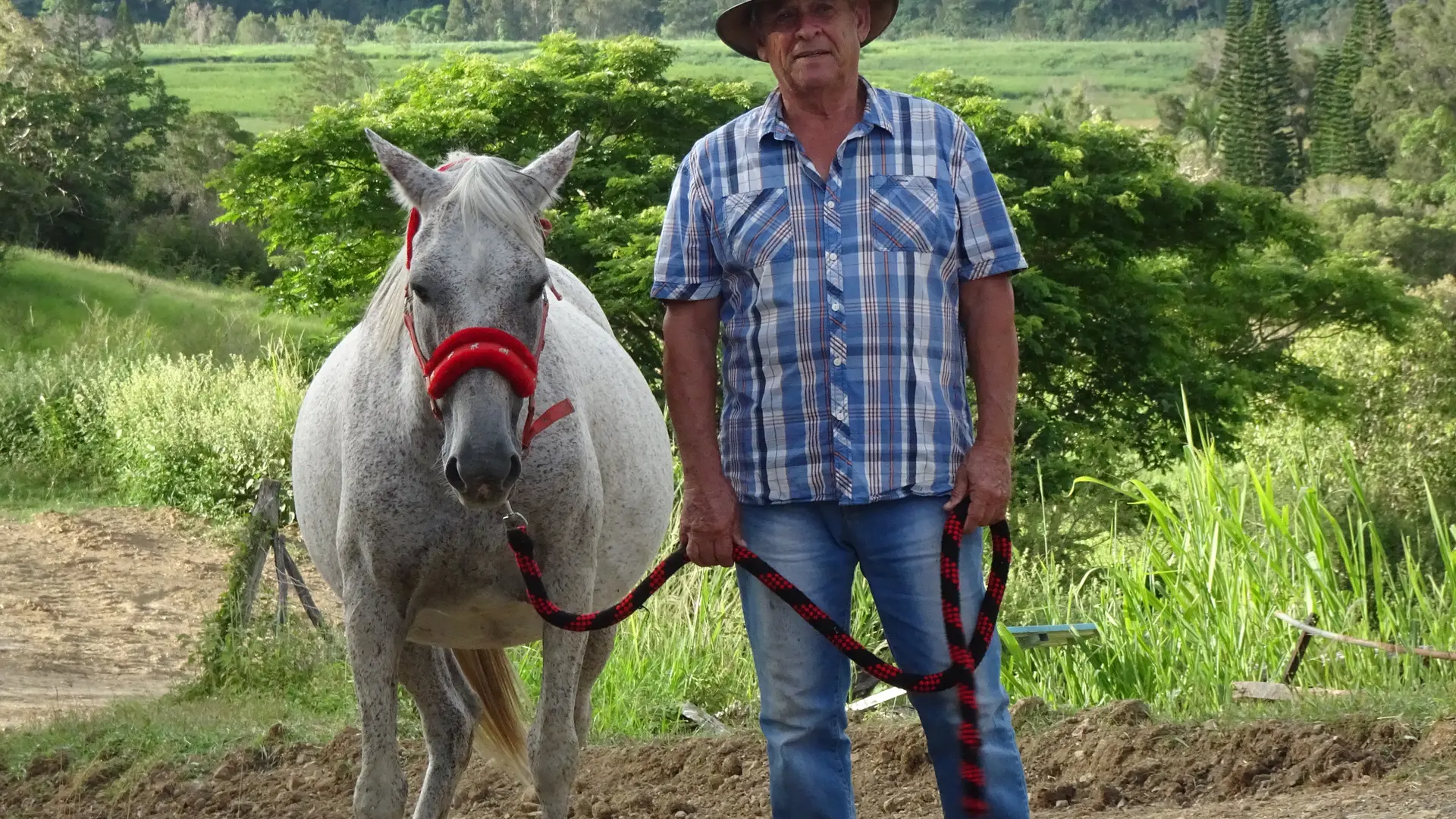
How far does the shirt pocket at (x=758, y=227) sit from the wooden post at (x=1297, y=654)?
3353 mm

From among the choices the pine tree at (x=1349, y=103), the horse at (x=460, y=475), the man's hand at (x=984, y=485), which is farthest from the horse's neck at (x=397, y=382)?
the pine tree at (x=1349, y=103)

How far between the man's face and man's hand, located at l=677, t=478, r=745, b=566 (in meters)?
0.80

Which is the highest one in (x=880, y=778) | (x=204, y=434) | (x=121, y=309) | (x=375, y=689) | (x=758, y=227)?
(x=758, y=227)

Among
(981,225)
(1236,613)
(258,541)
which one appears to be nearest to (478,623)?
(981,225)

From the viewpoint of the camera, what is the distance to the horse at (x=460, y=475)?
3.05m

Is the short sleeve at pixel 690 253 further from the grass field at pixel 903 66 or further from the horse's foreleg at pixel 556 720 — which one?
the grass field at pixel 903 66

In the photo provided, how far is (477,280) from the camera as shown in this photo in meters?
3.05

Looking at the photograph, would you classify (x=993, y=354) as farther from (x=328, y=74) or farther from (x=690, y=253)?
(x=328, y=74)

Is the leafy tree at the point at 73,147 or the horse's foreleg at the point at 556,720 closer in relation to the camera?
the horse's foreleg at the point at 556,720

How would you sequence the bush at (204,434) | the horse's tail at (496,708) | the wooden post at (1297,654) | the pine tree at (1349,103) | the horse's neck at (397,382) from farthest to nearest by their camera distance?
the pine tree at (1349,103)
the bush at (204,434)
the wooden post at (1297,654)
the horse's tail at (496,708)
the horse's neck at (397,382)

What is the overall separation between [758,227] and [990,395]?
21.8 inches

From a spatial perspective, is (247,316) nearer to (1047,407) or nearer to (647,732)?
(1047,407)

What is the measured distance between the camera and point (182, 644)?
8.40 metres

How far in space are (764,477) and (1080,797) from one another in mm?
2071
